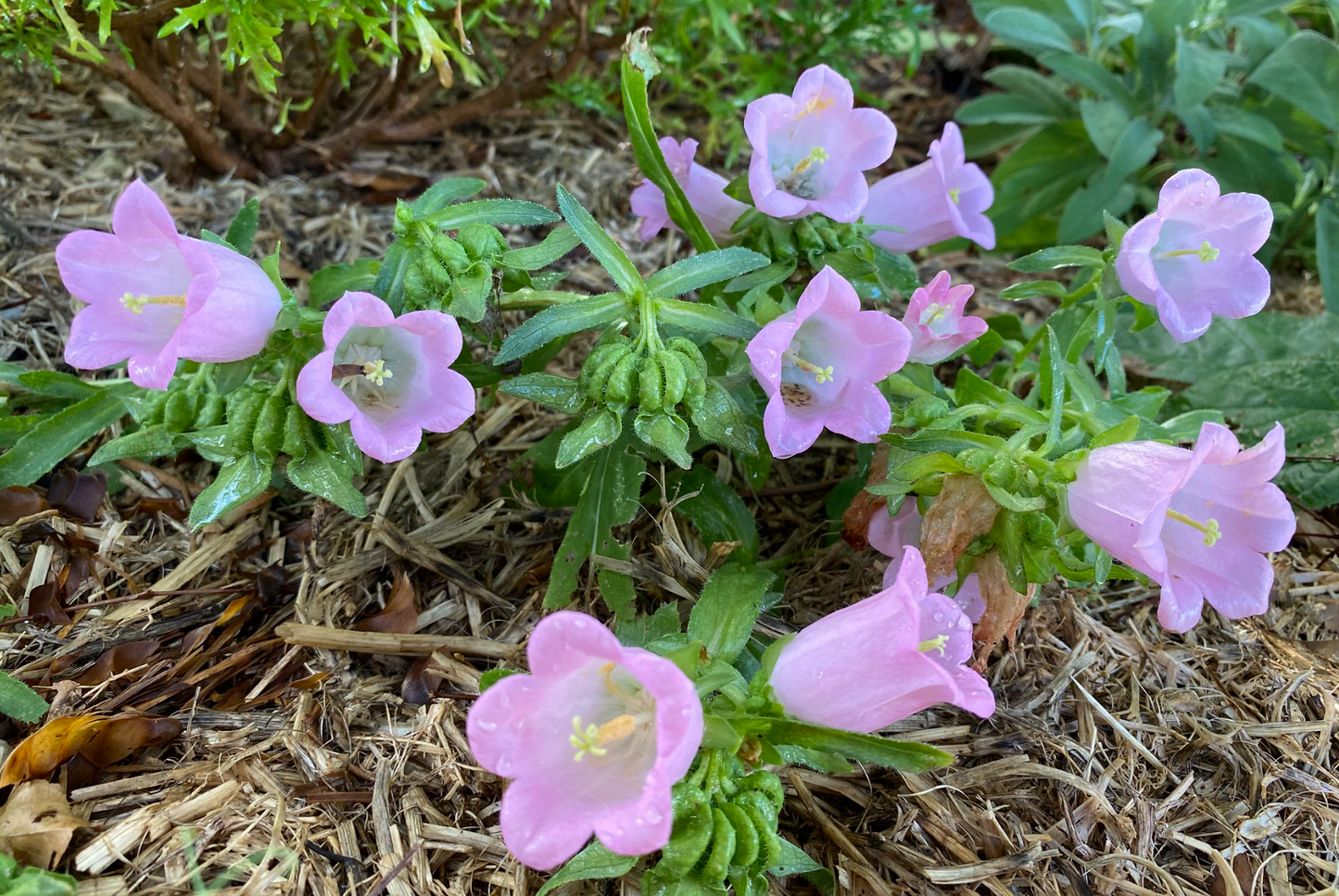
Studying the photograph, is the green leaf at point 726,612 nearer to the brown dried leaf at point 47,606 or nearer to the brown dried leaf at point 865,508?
the brown dried leaf at point 865,508

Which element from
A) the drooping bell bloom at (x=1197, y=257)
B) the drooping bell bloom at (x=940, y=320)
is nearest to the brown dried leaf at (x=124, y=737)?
the drooping bell bloom at (x=940, y=320)

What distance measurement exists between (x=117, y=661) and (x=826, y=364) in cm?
174

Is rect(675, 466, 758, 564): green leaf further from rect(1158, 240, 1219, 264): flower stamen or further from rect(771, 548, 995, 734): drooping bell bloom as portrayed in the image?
rect(1158, 240, 1219, 264): flower stamen

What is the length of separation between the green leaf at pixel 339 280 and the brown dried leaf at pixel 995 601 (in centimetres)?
154

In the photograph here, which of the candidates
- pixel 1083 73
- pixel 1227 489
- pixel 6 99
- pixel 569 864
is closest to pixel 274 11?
pixel 6 99

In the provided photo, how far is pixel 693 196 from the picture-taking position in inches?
94.7

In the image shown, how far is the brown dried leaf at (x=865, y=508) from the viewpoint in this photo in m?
2.23

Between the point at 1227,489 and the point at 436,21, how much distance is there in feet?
8.67

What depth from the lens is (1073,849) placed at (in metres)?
2.03

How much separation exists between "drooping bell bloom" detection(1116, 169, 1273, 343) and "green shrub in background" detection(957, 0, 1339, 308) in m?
1.21

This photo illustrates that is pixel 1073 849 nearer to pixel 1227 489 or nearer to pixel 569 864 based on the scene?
pixel 1227 489

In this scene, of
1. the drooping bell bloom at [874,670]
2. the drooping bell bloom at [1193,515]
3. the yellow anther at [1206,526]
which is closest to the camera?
the drooping bell bloom at [874,670]

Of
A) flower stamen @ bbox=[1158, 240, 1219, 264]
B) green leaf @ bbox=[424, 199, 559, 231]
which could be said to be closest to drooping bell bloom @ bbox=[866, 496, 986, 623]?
flower stamen @ bbox=[1158, 240, 1219, 264]

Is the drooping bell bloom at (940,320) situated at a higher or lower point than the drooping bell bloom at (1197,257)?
lower
